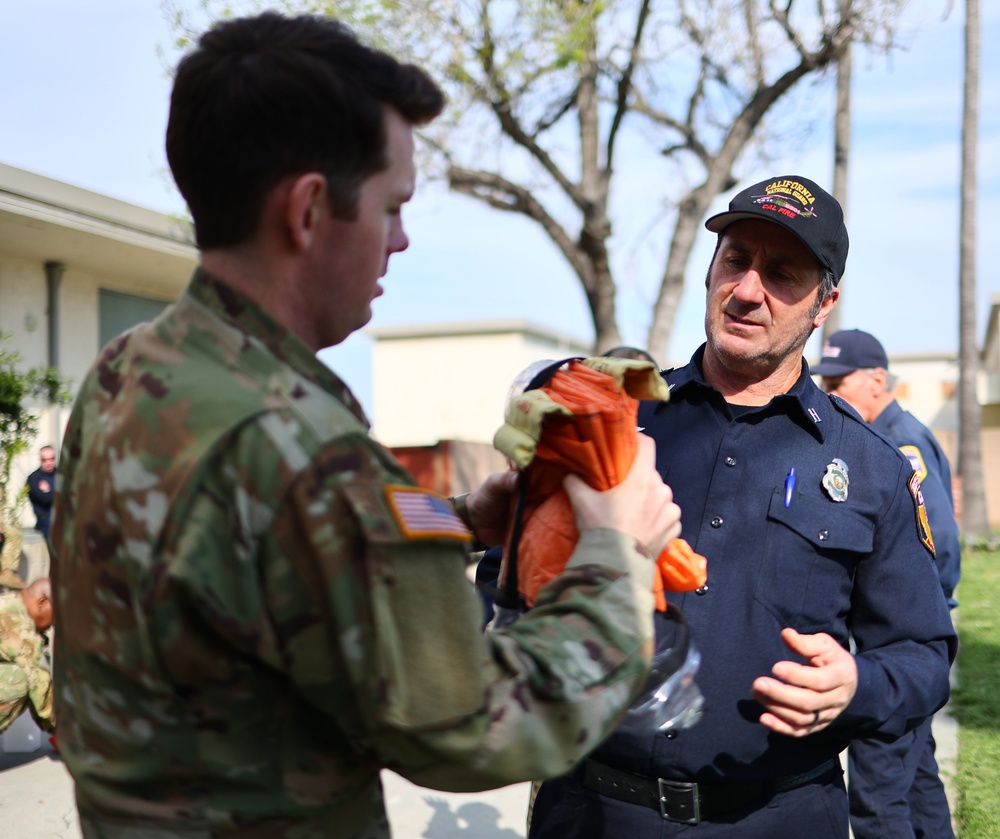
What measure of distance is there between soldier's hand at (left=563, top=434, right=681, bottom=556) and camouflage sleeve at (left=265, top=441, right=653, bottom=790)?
0.22 m

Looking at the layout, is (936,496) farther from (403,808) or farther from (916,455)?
(403,808)

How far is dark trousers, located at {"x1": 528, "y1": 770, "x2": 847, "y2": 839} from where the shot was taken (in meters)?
2.22

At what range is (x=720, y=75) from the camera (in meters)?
13.5

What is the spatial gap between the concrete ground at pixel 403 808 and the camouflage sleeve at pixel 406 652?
4034 mm

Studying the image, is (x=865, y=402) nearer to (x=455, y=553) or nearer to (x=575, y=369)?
(x=575, y=369)

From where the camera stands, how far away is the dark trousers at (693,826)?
2.22 metres

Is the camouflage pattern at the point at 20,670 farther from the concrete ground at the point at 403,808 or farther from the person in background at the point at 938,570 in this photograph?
the person in background at the point at 938,570

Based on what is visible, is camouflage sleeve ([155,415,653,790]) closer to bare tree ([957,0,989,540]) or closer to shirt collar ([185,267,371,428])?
shirt collar ([185,267,371,428])

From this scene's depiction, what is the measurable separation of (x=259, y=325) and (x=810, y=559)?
1536 mm

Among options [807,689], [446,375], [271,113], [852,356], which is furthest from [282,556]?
[446,375]

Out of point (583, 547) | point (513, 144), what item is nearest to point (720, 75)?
point (513, 144)

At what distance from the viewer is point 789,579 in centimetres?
234

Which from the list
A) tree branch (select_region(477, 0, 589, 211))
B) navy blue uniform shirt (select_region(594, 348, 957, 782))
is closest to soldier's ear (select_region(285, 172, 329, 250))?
navy blue uniform shirt (select_region(594, 348, 957, 782))

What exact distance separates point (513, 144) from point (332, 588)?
12.6 metres
